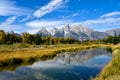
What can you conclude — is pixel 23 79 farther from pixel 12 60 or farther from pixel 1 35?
pixel 1 35

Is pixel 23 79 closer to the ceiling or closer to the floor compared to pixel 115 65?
closer to the floor

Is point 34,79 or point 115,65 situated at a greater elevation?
point 115,65

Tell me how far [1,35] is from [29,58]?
79624 mm

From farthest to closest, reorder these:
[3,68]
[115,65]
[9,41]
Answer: [9,41] → [3,68] → [115,65]

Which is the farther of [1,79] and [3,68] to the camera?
[3,68]

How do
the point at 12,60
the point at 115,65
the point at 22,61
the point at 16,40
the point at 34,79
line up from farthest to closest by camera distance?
the point at 16,40 → the point at 22,61 → the point at 12,60 → the point at 34,79 → the point at 115,65

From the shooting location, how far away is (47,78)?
38.5 metres

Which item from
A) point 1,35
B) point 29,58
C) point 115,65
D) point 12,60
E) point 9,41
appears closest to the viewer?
point 115,65

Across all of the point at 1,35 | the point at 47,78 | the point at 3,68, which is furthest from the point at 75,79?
the point at 1,35

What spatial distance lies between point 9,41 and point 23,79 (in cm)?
12543

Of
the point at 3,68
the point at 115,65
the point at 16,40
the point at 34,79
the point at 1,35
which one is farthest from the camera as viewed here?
the point at 16,40

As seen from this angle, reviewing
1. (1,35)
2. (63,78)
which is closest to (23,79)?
(63,78)

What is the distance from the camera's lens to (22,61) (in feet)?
208

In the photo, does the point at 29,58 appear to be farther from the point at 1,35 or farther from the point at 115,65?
the point at 1,35
